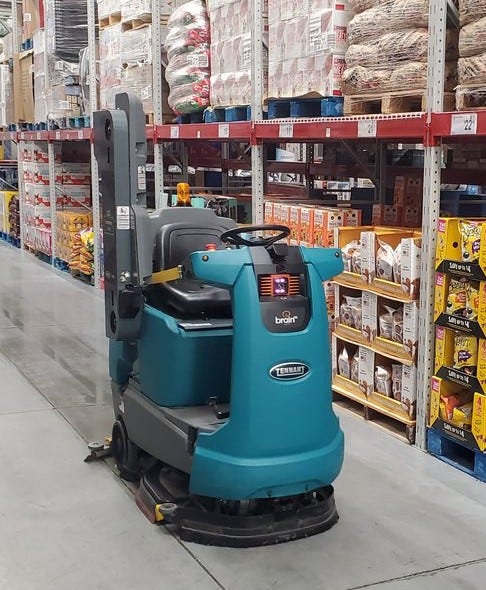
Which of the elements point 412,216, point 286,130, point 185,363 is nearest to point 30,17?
point 286,130

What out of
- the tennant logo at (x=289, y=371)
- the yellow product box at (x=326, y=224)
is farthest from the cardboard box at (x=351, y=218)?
the tennant logo at (x=289, y=371)

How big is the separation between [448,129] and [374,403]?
1809 millimetres

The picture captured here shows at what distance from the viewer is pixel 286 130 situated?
5758 millimetres

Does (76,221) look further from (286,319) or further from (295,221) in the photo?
(286,319)

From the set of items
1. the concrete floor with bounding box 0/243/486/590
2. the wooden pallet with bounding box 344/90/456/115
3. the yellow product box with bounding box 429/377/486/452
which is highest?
the wooden pallet with bounding box 344/90/456/115

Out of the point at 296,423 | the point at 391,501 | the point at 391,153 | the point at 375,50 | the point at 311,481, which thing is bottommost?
the point at 391,501

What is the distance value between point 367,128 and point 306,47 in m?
1.01

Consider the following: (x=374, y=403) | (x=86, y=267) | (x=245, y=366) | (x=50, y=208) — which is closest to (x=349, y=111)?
(x=374, y=403)

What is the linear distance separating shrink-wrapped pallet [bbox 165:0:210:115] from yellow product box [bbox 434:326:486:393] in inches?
141

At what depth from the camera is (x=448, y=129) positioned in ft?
14.2

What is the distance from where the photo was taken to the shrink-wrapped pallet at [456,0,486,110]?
420 cm

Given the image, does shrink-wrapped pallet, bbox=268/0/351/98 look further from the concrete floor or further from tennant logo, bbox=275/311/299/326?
tennant logo, bbox=275/311/299/326

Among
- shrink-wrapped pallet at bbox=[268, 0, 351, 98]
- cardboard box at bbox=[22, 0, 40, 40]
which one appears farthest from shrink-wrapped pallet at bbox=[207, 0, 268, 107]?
cardboard box at bbox=[22, 0, 40, 40]

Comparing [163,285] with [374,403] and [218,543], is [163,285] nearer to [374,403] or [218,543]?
[218,543]
